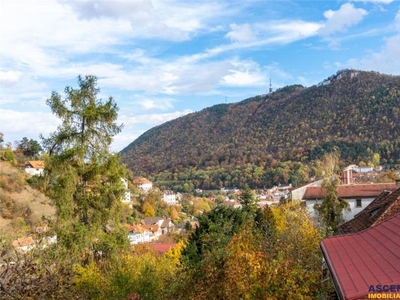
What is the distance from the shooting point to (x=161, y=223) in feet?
240

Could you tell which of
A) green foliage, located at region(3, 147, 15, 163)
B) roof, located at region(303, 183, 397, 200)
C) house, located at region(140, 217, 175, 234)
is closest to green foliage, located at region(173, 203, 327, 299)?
roof, located at region(303, 183, 397, 200)

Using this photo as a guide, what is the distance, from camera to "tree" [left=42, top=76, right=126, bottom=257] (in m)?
13.8

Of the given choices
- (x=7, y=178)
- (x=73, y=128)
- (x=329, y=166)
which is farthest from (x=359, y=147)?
(x=73, y=128)

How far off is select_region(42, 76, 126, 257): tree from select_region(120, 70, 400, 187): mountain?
106652 millimetres

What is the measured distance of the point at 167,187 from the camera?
148 meters

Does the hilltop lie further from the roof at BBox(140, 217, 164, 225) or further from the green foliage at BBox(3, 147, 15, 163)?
the roof at BBox(140, 217, 164, 225)

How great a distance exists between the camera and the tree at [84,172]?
13.8m

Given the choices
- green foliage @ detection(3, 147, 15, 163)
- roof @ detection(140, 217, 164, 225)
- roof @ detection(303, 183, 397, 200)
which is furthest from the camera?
roof @ detection(140, 217, 164, 225)

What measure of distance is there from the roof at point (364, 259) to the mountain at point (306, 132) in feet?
354

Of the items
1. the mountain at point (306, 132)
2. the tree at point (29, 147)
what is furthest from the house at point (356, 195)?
the mountain at point (306, 132)

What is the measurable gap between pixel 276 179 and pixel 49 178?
11777 cm

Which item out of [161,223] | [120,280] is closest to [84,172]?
[120,280]

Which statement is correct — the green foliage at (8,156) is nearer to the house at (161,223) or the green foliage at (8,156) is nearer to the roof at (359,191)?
the house at (161,223)

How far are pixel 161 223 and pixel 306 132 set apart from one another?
93217 millimetres
